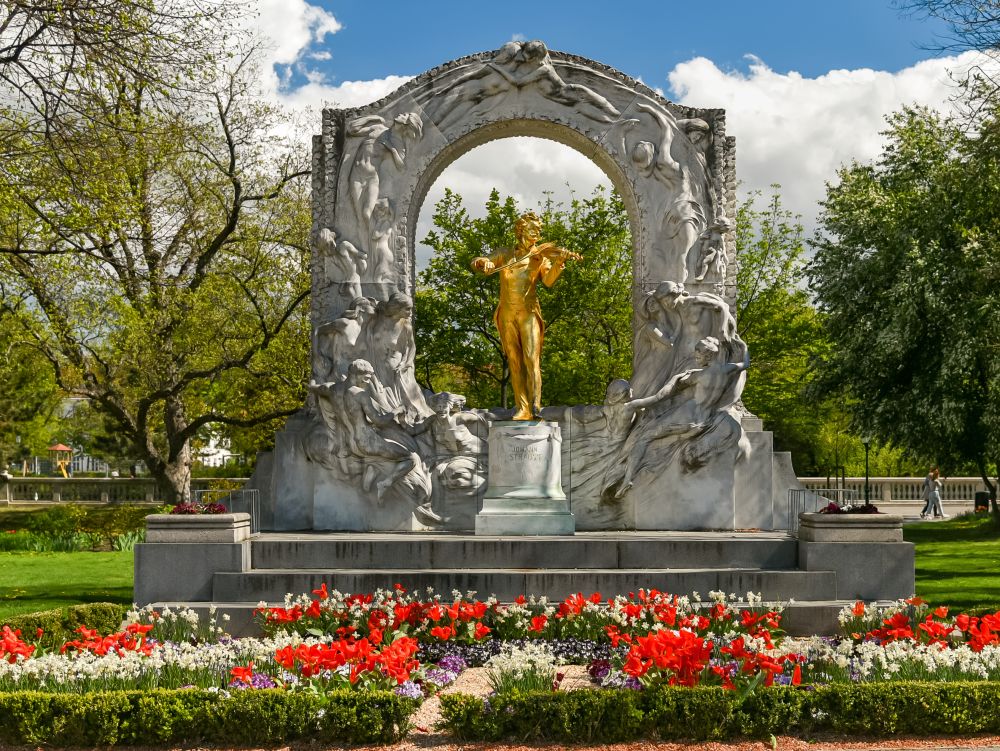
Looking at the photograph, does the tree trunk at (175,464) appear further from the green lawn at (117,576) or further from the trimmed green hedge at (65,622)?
the trimmed green hedge at (65,622)

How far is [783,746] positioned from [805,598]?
15.9 ft

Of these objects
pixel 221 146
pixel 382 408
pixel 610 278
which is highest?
pixel 221 146

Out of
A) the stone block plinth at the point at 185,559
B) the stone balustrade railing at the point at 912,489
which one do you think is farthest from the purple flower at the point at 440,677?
the stone balustrade railing at the point at 912,489

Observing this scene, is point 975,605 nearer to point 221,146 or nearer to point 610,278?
point 610,278

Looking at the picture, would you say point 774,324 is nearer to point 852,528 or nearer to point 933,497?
point 933,497

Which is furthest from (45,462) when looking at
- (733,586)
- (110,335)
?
(733,586)

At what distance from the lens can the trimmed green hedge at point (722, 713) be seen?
307 inches

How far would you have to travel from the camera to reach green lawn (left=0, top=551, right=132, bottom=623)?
15.0m

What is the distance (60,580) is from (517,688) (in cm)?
1185

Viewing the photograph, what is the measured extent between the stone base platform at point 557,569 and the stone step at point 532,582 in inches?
0.4

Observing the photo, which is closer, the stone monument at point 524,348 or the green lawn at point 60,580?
the green lawn at point 60,580

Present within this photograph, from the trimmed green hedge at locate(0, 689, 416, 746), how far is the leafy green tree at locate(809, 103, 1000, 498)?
18900 mm

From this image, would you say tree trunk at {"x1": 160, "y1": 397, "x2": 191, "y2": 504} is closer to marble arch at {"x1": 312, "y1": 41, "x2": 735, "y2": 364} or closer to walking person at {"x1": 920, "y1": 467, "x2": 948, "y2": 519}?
marble arch at {"x1": 312, "y1": 41, "x2": 735, "y2": 364}

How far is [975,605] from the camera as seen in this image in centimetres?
1405
